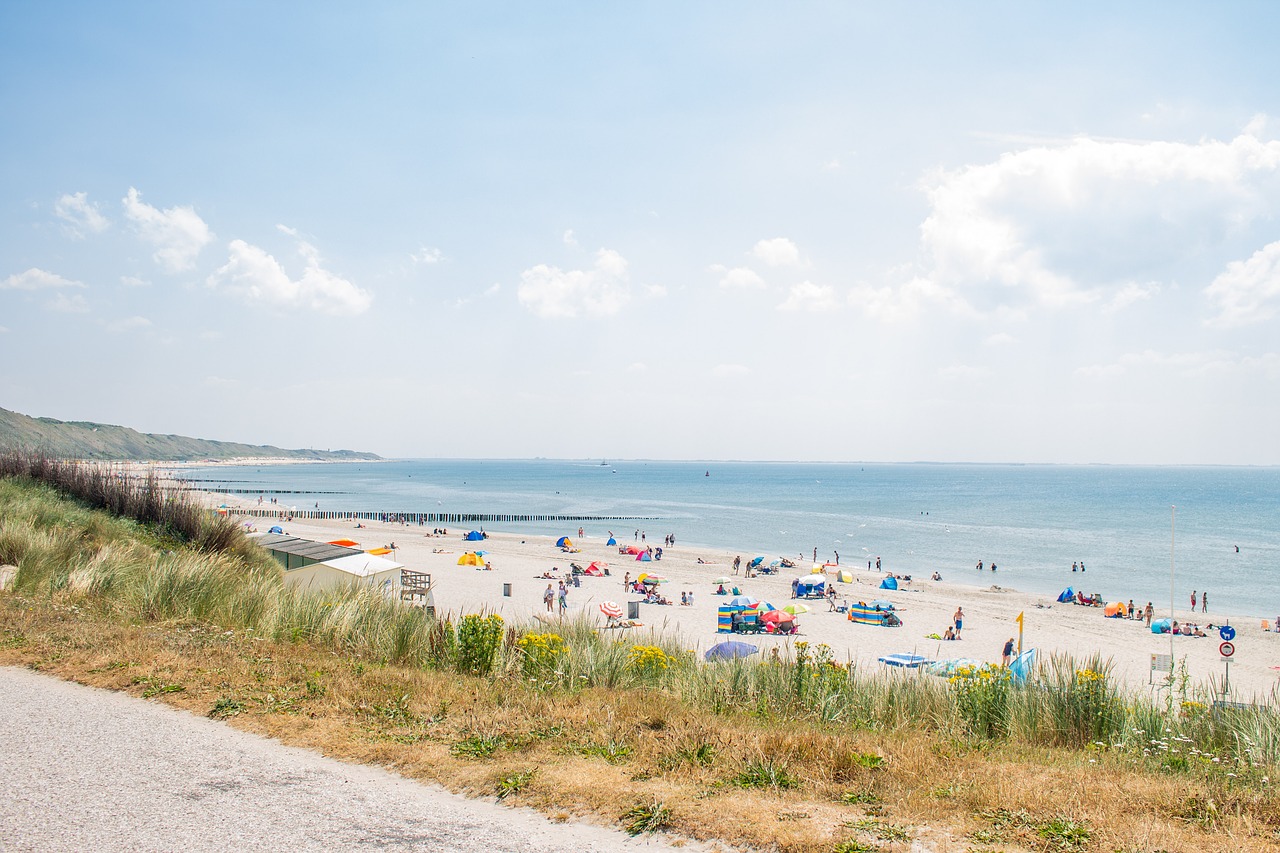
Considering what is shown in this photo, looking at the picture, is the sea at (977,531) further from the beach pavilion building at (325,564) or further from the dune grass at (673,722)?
the beach pavilion building at (325,564)

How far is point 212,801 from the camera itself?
4363mm

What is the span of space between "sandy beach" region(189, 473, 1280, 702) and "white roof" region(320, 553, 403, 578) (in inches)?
114

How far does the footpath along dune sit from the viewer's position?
2350cm

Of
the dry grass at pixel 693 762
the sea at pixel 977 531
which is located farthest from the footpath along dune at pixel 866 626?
the dry grass at pixel 693 762

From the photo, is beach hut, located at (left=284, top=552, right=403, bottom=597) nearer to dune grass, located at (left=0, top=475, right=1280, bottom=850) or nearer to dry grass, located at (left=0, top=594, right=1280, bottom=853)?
dune grass, located at (left=0, top=475, right=1280, bottom=850)

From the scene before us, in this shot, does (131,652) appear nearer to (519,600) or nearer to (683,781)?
(683,781)

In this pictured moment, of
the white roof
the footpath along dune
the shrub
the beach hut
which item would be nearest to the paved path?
the shrub

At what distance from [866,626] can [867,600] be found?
744cm

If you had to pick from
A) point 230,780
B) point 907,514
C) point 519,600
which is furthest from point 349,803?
point 907,514

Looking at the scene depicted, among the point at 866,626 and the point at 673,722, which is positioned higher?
the point at 673,722

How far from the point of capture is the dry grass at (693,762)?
4223mm

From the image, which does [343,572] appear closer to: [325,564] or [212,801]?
[325,564]

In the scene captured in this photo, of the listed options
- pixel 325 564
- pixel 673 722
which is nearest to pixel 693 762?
pixel 673 722

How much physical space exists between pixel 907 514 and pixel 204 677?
304 feet
